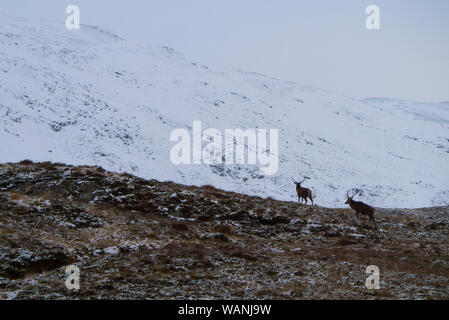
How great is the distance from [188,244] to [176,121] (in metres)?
39.2

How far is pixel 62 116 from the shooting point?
147 feet

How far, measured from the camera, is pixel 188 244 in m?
15.1

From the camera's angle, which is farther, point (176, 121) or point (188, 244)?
point (176, 121)

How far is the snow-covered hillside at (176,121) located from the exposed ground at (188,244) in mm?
16770

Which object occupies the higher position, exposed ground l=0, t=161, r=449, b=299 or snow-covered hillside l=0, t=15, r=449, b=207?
snow-covered hillside l=0, t=15, r=449, b=207

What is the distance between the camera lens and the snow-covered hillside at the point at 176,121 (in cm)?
4031

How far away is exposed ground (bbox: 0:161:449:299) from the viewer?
11.0 meters

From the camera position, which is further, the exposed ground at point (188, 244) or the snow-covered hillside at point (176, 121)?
the snow-covered hillside at point (176, 121)

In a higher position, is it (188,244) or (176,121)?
(176,121)

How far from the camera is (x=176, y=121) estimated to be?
174ft

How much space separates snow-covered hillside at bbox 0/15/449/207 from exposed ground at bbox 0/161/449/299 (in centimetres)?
1677

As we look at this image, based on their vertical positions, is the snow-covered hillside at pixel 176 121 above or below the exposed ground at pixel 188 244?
above
